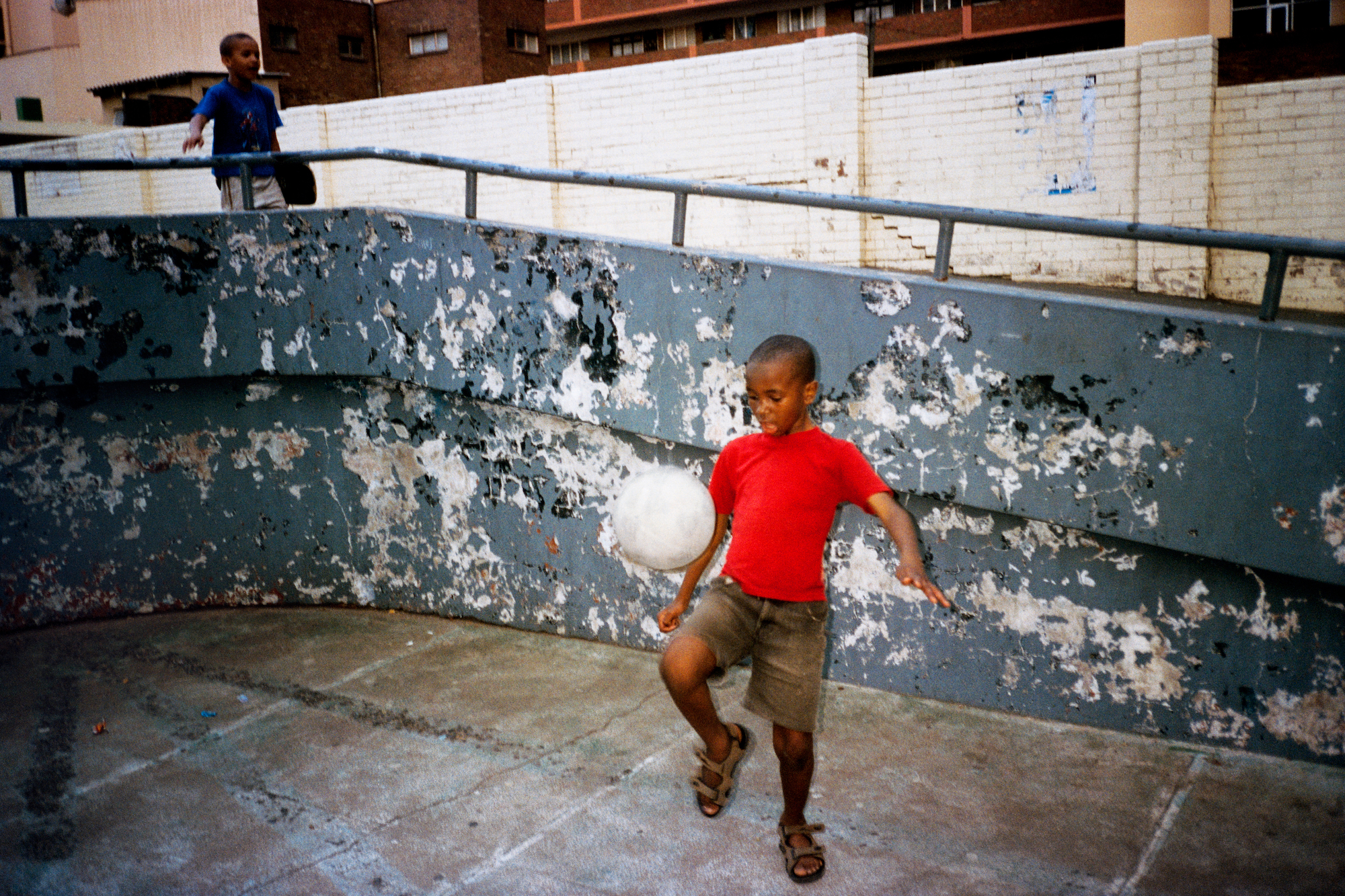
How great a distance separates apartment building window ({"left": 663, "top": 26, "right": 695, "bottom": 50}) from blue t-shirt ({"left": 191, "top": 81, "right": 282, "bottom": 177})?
36094mm

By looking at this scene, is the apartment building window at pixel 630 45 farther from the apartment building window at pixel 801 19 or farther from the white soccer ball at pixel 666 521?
the white soccer ball at pixel 666 521

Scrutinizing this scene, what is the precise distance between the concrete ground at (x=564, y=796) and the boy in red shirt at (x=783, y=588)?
388mm

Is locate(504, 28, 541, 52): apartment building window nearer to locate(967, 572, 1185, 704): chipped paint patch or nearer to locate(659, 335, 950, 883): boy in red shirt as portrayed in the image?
locate(967, 572, 1185, 704): chipped paint patch

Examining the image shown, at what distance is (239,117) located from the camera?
18.9 ft

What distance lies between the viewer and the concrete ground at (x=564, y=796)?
2758 millimetres

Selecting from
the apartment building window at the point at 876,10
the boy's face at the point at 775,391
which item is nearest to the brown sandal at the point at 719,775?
the boy's face at the point at 775,391

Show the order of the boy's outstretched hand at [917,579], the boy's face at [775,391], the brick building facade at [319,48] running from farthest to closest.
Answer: the brick building facade at [319,48], the boy's face at [775,391], the boy's outstretched hand at [917,579]

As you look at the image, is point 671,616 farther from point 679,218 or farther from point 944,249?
point 679,218

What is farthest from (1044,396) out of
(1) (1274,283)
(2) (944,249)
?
(1) (1274,283)

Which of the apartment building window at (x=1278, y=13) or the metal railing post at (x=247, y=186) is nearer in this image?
the metal railing post at (x=247, y=186)

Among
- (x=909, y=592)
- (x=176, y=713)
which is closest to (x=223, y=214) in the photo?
(x=176, y=713)

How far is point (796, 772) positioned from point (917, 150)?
7885 millimetres

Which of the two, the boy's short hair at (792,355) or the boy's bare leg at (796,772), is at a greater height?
the boy's short hair at (792,355)

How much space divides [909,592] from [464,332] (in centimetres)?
238
